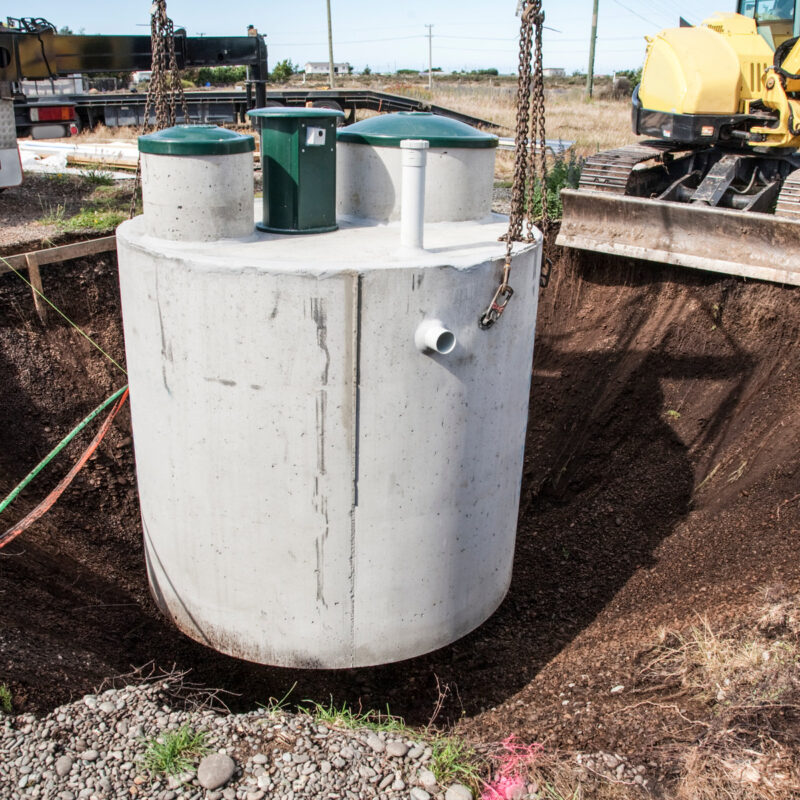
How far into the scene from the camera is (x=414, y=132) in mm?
4785

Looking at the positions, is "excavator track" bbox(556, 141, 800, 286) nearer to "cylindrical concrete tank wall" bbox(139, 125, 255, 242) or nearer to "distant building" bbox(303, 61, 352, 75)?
"cylindrical concrete tank wall" bbox(139, 125, 255, 242)

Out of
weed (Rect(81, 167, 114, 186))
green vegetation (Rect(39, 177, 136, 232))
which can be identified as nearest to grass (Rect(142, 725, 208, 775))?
green vegetation (Rect(39, 177, 136, 232))

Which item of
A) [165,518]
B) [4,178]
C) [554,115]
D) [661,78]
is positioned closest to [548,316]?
[661,78]

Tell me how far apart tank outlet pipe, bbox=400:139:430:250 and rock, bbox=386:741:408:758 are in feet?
8.34

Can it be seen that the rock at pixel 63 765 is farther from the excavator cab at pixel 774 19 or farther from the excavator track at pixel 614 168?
Answer: the excavator cab at pixel 774 19

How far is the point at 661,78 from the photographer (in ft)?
32.7

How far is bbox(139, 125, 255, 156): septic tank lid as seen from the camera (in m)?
4.18

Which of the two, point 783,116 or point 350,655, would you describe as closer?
point 350,655

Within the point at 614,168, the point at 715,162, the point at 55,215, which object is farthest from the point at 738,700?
the point at 55,215

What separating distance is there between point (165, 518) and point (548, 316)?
6104 mm

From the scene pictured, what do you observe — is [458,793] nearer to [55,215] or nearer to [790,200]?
[790,200]

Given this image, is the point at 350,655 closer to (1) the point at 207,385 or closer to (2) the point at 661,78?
(1) the point at 207,385

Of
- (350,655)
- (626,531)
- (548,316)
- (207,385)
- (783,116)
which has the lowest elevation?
(626,531)

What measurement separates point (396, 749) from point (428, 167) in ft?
10.6
